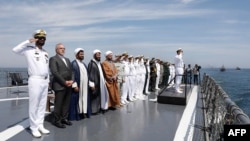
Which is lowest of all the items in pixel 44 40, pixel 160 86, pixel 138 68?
pixel 160 86

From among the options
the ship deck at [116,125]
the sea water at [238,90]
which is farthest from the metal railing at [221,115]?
the sea water at [238,90]

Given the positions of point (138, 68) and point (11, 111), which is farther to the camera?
point (138, 68)

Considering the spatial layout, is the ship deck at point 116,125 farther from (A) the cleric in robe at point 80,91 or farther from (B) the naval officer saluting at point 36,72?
(B) the naval officer saluting at point 36,72

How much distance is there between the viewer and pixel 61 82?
18.5 ft

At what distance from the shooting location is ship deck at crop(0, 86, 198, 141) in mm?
5102

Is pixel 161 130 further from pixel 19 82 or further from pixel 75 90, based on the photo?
pixel 19 82

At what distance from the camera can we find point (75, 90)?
245 inches

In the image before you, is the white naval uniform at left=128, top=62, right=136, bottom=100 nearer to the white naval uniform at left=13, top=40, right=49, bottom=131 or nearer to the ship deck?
the ship deck

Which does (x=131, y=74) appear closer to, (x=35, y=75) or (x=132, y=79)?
(x=132, y=79)

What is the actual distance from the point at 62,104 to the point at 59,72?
71 centimetres

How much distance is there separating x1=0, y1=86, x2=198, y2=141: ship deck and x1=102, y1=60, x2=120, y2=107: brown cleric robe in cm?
31

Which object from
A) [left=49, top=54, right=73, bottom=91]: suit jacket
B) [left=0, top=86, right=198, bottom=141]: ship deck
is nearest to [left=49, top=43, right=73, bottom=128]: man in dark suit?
[left=49, top=54, right=73, bottom=91]: suit jacket

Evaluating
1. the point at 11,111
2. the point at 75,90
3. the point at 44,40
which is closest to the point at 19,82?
the point at 11,111

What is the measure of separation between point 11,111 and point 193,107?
17.7 ft
